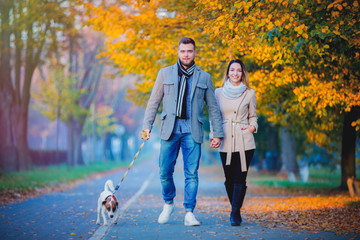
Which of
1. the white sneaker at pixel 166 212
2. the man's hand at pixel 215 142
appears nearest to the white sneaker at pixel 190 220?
the white sneaker at pixel 166 212

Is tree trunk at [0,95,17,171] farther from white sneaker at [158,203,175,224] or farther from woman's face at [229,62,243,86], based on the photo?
woman's face at [229,62,243,86]

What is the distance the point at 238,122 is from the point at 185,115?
791mm

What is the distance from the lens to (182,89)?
257 inches

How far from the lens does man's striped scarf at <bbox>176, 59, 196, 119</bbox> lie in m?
6.48

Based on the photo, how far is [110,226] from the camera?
7031mm

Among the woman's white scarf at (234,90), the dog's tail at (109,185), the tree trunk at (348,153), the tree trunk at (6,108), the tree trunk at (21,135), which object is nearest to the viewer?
the woman's white scarf at (234,90)

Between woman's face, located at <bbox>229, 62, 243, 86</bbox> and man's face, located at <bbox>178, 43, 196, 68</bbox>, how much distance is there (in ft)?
2.18

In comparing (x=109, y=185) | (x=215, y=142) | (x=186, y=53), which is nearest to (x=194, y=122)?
(x=215, y=142)

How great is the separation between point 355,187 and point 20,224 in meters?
8.38

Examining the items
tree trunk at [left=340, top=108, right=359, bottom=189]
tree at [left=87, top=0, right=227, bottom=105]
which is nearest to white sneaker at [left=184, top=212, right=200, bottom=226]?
tree at [left=87, top=0, right=227, bottom=105]

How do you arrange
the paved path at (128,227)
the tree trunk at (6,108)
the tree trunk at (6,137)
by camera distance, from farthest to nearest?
1. the tree trunk at (6,137)
2. the tree trunk at (6,108)
3. the paved path at (128,227)

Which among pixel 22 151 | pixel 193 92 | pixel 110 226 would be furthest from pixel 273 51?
pixel 22 151

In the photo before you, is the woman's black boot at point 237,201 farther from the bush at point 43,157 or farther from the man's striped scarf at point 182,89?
the bush at point 43,157

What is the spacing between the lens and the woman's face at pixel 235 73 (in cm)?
688
